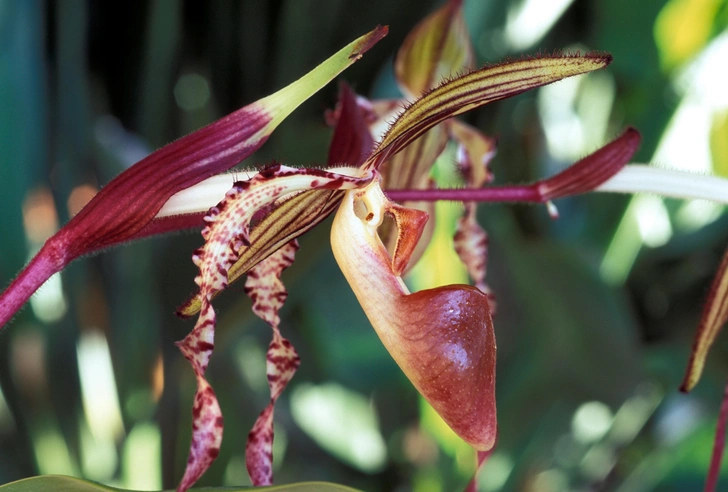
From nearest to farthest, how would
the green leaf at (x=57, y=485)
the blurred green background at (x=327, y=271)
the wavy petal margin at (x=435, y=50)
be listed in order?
1. the green leaf at (x=57, y=485)
2. the wavy petal margin at (x=435, y=50)
3. the blurred green background at (x=327, y=271)

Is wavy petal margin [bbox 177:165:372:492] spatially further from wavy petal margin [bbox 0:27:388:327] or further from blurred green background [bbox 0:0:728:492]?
blurred green background [bbox 0:0:728:492]

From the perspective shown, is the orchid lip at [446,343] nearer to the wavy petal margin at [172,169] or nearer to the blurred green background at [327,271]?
the wavy petal margin at [172,169]

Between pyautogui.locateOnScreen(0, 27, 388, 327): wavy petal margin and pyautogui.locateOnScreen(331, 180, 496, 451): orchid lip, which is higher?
pyautogui.locateOnScreen(0, 27, 388, 327): wavy petal margin

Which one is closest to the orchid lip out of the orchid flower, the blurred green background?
the orchid flower

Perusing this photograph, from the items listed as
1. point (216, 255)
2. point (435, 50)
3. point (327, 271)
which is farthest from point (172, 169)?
point (327, 271)

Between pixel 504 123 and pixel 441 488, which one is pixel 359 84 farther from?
pixel 441 488

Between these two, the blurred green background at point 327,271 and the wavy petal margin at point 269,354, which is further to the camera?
the blurred green background at point 327,271

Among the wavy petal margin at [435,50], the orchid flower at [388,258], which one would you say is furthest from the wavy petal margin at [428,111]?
the wavy petal margin at [435,50]
